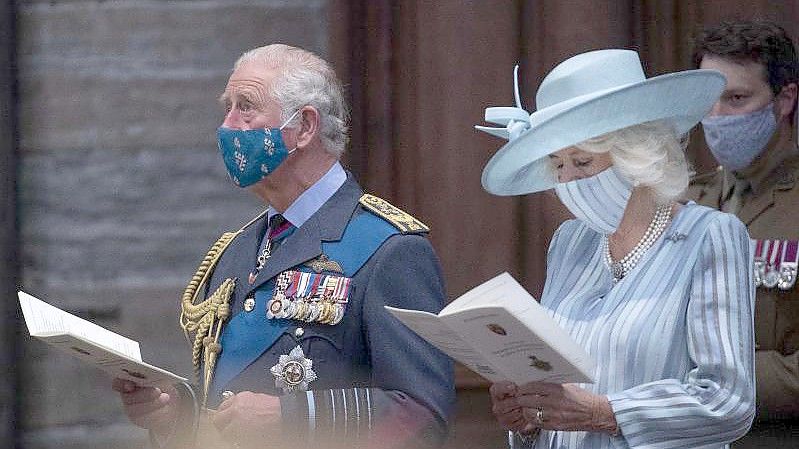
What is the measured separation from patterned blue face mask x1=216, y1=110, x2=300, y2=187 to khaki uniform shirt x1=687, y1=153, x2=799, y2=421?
1.22m

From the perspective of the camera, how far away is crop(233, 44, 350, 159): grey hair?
3.80m

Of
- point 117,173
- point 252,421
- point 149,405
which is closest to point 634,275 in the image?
point 252,421

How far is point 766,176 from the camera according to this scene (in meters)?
4.20

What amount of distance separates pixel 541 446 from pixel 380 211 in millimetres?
728

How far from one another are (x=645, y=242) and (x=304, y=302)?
79 cm

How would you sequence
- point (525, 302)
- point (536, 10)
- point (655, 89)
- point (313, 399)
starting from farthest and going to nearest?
1. point (536, 10)
2. point (313, 399)
3. point (655, 89)
4. point (525, 302)

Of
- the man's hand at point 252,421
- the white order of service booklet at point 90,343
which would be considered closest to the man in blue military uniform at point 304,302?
the man's hand at point 252,421

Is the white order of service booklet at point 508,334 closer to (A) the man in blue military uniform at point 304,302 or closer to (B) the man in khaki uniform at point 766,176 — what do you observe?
(A) the man in blue military uniform at point 304,302

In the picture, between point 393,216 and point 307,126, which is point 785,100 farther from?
point 307,126

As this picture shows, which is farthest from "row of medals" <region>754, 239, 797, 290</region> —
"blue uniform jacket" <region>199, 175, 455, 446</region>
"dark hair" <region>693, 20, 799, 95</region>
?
"blue uniform jacket" <region>199, 175, 455, 446</region>

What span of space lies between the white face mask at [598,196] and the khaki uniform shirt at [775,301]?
2.84 ft

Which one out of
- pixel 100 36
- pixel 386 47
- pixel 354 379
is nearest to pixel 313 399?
pixel 354 379

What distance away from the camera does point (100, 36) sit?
529 cm

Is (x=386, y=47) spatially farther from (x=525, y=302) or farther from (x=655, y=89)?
(x=525, y=302)
